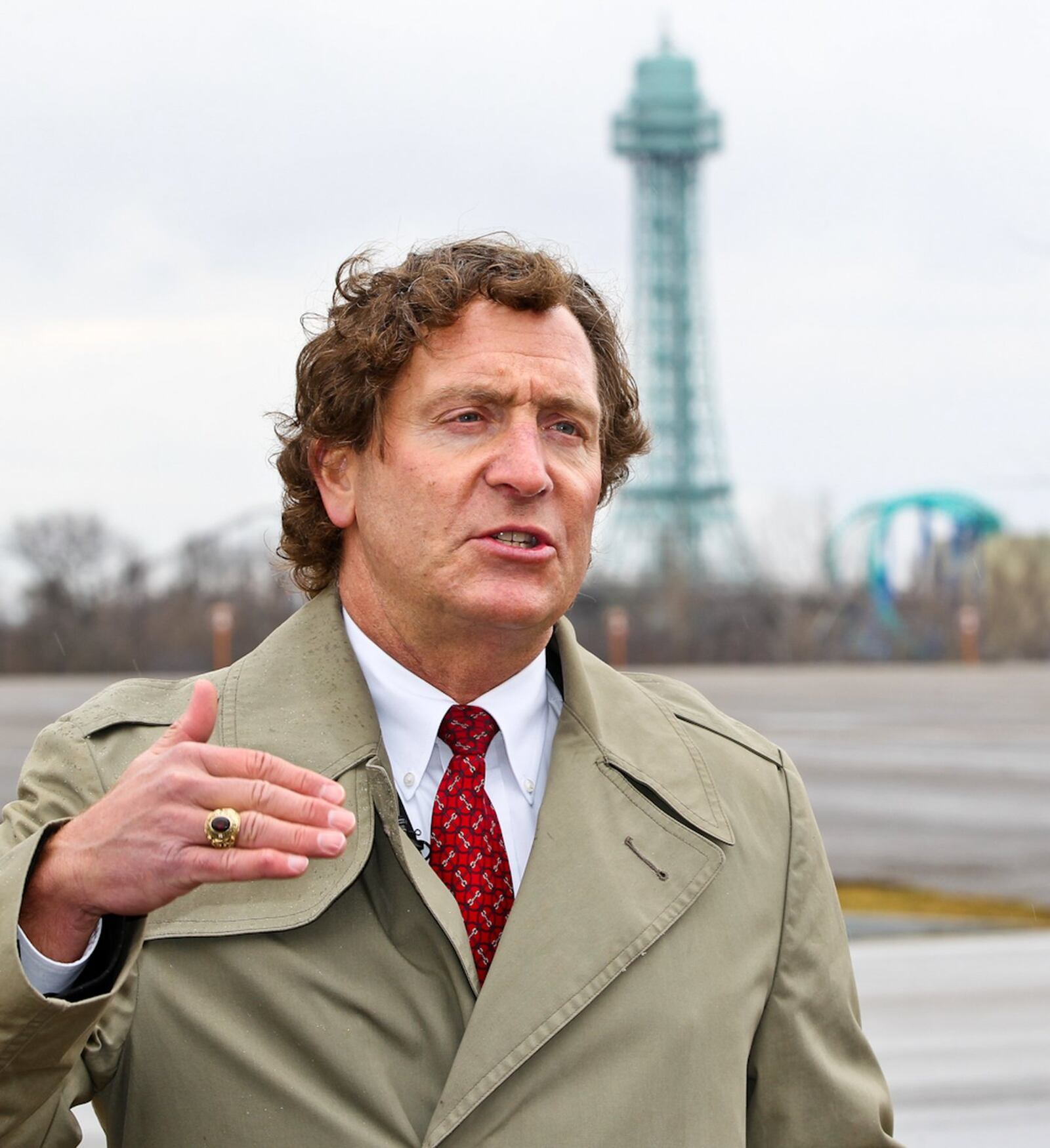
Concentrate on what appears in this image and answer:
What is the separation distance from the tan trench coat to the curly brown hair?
1.02 ft

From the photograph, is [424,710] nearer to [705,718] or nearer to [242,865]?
[705,718]

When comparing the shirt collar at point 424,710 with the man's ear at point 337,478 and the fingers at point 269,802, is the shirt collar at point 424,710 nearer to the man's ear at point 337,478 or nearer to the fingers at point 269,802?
the man's ear at point 337,478

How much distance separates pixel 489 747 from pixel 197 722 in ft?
2.36

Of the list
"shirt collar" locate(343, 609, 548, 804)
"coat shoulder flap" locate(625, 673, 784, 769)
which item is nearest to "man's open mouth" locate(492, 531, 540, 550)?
"shirt collar" locate(343, 609, 548, 804)

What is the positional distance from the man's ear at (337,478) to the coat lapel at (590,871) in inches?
16.1

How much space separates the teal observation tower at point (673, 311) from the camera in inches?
2486

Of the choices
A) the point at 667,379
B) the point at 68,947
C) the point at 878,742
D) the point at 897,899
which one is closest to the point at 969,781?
the point at 878,742

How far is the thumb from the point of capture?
1729mm

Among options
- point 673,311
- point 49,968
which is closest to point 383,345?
point 49,968

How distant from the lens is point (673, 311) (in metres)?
69.8

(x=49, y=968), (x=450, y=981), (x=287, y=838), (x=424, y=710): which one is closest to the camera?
(x=287, y=838)

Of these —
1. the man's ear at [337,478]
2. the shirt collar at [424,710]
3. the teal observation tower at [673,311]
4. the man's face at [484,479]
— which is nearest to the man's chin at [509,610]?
the man's face at [484,479]

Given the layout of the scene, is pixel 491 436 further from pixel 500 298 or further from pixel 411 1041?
pixel 411 1041

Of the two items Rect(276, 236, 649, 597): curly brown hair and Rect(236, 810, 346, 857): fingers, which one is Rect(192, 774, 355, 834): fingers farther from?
Rect(276, 236, 649, 597): curly brown hair
